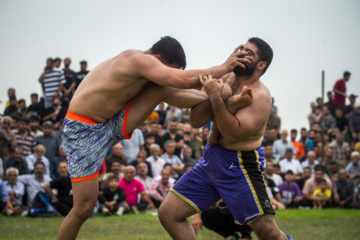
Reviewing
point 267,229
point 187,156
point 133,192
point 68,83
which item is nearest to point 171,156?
point 187,156

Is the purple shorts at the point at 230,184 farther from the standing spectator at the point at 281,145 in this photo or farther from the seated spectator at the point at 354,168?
the standing spectator at the point at 281,145

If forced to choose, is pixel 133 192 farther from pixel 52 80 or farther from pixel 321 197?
pixel 321 197

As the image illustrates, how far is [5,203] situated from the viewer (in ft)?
32.3

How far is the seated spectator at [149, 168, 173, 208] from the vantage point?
36.5ft

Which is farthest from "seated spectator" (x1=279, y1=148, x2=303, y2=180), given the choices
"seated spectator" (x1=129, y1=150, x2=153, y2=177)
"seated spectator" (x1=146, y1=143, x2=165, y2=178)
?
"seated spectator" (x1=129, y1=150, x2=153, y2=177)

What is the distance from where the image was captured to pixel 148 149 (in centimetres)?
1254

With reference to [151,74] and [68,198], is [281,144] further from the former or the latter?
[151,74]

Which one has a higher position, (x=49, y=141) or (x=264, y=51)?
(x=264, y=51)

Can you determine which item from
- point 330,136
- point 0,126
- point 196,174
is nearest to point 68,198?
point 0,126

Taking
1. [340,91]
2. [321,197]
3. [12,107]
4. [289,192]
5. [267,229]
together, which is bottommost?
[321,197]

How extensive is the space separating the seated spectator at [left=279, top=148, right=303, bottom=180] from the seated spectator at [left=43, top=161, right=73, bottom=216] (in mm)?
5419

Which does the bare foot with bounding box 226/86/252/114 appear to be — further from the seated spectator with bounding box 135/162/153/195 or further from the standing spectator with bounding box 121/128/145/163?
the standing spectator with bounding box 121/128/145/163

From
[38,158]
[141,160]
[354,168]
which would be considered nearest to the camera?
[38,158]

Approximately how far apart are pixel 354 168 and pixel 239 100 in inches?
367
